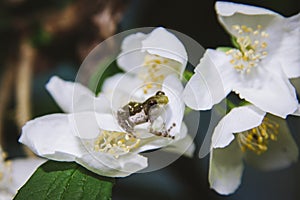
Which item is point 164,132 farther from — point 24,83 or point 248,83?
point 24,83

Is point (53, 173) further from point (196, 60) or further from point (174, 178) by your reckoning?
point (174, 178)

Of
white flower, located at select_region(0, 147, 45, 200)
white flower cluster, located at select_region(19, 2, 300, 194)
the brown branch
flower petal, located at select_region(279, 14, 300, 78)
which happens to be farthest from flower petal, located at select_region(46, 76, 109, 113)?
the brown branch

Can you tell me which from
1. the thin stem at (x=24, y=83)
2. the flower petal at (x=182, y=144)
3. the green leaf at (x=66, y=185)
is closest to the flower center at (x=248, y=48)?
the flower petal at (x=182, y=144)

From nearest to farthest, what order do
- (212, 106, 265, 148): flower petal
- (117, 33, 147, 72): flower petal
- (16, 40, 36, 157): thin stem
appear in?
(212, 106, 265, 148): flower petal < (117, 33, 147, 72): flower petal < (16, 40, 36, 157): thin stem

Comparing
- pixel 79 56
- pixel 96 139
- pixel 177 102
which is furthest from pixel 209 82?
pixel 79 56

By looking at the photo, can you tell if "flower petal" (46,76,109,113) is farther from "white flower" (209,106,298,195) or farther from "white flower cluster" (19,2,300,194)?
"white flower" (209,106,298,195)

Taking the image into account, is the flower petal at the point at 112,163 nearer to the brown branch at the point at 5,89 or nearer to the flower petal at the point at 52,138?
the flower petal at the point at 52,138

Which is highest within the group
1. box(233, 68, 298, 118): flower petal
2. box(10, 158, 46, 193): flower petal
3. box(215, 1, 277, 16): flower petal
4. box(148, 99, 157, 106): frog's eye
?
box(215, 1, 277, 16): flower petal

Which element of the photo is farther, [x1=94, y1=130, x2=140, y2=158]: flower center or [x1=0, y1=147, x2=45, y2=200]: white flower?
[x1=0, y1=147, x2=45, y2=200]: white flower
